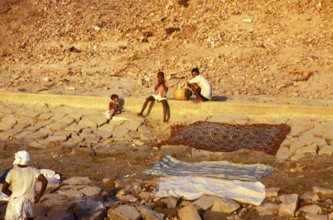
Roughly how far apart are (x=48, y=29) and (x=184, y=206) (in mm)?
12736

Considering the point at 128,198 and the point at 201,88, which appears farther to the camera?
the point at 201,88

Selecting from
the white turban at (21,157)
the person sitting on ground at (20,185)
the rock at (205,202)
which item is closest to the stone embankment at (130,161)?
the rock at (205,202)

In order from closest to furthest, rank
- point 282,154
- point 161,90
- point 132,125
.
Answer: point 282,154 < point 132,125 < point 161,90

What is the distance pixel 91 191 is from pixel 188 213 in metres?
1.64

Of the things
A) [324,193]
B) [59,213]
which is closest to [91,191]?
[59,213]

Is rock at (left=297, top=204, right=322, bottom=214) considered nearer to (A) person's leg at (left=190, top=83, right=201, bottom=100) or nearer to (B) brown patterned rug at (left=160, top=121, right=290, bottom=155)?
(B) brown patterned rug at (left=160, top=121, right=290, bottom=155)

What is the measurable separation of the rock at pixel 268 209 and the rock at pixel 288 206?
0.10 meters

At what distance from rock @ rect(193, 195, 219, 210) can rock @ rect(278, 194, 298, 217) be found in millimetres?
847

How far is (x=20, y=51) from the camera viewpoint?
17.6m

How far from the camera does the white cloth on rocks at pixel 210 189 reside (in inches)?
295

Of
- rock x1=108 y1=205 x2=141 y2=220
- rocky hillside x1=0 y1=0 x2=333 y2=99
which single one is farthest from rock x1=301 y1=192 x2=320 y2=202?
rocky hillside x1=0 y1=0 x2=333 y2=99

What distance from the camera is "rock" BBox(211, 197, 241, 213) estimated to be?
7.10 metres

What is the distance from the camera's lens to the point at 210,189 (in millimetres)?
7730

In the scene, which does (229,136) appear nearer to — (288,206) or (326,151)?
(326,151)
